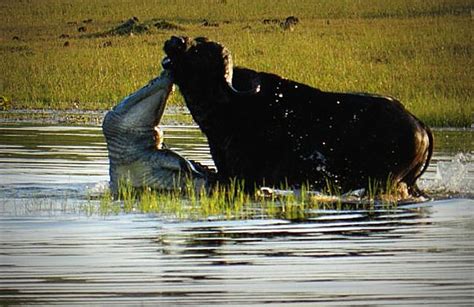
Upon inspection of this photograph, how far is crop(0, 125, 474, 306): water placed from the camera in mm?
8164

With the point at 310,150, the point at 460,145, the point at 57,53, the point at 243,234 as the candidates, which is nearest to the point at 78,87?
the point at 57,53

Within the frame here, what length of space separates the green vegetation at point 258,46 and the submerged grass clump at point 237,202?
9.31m

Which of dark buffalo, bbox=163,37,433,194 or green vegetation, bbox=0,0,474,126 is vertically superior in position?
green vegetation, bbox=0,0,474,126

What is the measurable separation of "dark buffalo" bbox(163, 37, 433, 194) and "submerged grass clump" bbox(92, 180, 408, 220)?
4.7 inches

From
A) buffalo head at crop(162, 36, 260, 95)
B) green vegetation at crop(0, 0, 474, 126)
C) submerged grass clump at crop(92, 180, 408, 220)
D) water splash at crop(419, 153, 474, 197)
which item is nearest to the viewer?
submerged grass clump at crop(92, 180, 408, 220)

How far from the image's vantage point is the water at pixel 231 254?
8.16 m

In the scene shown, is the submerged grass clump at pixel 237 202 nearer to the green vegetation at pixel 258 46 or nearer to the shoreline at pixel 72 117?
the shoreline at pixel 72 117

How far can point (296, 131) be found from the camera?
12.9 meters

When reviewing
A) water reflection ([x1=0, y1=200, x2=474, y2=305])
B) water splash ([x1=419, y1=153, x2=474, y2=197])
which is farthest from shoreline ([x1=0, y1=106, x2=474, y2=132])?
water reflection ([x1=0, y1=200, x2=474, y2=305])

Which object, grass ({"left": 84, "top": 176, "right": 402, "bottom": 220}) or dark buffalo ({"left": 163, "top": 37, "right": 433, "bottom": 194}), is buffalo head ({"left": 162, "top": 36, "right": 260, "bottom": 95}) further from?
grass ({"left": 84, "top": 176, "right": 402, "bottom": 220})

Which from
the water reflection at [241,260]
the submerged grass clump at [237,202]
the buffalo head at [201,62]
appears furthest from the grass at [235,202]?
the buffalo head at [201,62]

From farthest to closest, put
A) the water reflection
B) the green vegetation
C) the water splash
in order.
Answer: the green vegetation < the water splash < the water reflection

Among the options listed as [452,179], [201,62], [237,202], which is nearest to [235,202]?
[237,202]

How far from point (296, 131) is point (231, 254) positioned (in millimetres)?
3395
